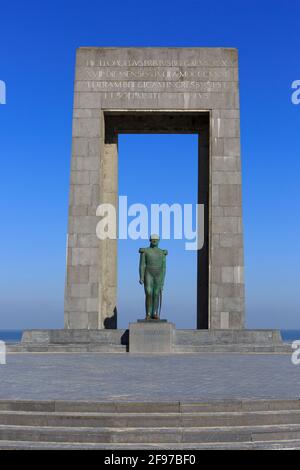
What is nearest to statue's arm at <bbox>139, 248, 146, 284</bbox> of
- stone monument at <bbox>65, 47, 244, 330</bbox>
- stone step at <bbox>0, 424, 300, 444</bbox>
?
stone monument at <bbox>65, 47, 244, 330</bbox>

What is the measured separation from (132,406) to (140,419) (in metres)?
0.34

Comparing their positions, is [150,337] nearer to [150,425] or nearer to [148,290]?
[148,290]

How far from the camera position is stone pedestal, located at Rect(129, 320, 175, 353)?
21.3 metres

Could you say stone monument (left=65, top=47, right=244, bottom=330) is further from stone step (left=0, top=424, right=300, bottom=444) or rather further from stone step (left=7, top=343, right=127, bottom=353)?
stone step (left=0, top=424, right=300, bottom=444)

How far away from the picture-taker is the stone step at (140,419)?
862cm

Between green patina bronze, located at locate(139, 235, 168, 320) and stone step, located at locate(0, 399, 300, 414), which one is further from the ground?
green patina bronze, located at locate(139, 235, 168, 320)

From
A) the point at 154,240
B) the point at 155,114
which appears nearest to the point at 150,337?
the point at 154,240

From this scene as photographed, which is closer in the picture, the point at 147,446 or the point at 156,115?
the point at 147,446

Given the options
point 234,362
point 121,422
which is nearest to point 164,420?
point 121,422

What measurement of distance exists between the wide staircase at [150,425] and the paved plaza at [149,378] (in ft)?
2.01

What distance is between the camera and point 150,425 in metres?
8.66

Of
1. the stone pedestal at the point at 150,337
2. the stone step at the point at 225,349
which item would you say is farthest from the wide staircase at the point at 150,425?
the stone step at the point at 225,349

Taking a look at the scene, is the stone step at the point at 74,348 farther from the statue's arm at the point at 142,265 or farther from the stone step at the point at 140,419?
the stone step at the point at 140,419
